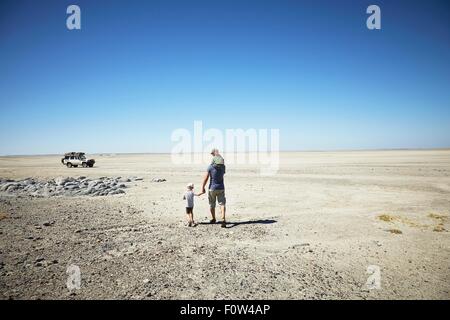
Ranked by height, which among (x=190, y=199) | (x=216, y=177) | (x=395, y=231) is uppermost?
(x=216, y=177)

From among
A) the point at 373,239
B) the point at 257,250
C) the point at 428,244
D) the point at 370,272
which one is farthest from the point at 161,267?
the point at 428,244

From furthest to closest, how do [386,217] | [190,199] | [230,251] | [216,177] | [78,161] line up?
[78,161], [386,217], [190,199], [216,177], [230,251]

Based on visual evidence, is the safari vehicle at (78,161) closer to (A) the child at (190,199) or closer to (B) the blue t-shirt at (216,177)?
(A) the child at (190,199)

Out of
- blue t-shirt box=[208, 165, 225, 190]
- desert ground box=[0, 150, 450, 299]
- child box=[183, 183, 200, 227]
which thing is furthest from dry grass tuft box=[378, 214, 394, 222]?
child box=[183, 183, 200, 227]

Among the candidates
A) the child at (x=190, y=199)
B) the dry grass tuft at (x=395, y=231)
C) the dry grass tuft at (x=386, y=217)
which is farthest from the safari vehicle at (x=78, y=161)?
the dry grass tuft at (x=395, y=231)

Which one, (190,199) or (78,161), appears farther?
(78,161)

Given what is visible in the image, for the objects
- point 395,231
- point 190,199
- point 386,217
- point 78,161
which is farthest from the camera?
point 78,161

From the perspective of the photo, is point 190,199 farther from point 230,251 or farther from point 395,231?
point 395,231

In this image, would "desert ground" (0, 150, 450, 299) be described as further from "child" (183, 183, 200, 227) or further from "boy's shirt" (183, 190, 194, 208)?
"boy's shirt" (183, 190, 194, 208)

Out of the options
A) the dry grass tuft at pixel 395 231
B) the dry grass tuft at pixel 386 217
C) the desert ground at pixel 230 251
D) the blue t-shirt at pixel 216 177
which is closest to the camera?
the desert ground at pixel 230 251

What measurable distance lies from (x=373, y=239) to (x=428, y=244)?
1.28 metres

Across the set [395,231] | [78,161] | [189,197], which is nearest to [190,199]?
[189,197]

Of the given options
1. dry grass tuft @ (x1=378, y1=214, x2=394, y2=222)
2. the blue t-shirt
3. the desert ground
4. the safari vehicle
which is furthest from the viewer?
the safari vehicle

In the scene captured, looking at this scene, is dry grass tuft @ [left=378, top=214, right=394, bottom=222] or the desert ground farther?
dry grass tuft @ [left=378, top=214, right=394, bottom=222]
